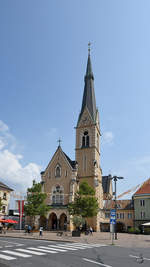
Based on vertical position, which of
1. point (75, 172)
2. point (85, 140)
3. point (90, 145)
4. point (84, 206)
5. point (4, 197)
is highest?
point (85, 140)

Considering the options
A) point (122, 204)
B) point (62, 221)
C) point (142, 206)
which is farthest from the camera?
point (122, 204)

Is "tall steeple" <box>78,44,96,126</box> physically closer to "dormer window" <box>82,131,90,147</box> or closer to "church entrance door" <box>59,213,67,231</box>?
"dormer window" <box>82,131,90,147</box>

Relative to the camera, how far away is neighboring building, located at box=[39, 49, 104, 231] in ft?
159

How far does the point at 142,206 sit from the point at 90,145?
59.0 feet

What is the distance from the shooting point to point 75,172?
164 ft

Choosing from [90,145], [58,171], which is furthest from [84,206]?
[90,145]

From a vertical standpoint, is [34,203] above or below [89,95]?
below

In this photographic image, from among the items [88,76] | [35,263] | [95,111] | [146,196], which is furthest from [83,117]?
[35,263]

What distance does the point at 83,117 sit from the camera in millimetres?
58969

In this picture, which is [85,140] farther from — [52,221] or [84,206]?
[84,206]

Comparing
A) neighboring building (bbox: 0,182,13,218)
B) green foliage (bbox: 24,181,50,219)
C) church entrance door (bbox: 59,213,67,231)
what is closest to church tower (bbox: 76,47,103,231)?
church entrance door (bbox: 59,213,67,231)

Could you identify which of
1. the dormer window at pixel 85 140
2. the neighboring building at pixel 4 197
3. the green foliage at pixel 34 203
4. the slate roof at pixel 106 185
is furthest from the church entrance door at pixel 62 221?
the slate roof at pixel 106 185

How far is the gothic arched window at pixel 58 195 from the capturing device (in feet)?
162

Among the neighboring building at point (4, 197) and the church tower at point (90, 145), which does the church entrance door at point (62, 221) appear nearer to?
the church tower at point (90, 145)
